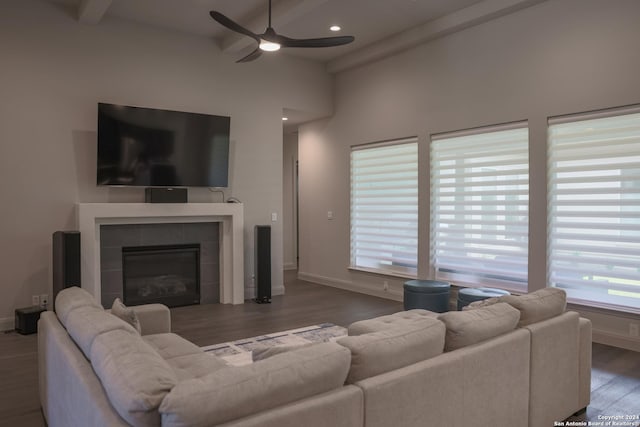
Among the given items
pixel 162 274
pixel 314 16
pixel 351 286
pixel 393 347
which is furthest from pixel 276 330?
pixel 314 16

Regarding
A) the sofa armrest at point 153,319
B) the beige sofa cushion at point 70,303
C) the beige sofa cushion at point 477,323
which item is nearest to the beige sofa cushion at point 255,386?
the beige sofa cushion at point 477,323

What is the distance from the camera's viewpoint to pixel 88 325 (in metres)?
2.12

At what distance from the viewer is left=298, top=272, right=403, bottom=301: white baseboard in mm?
6646

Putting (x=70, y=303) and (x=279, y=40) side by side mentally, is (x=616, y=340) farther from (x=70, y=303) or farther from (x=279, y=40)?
(x=70, y=303)

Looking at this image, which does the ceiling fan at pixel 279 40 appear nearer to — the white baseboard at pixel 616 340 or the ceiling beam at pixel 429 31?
the ceiling beam at pixel 429 31

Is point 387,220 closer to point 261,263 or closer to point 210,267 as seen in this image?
point 261,263

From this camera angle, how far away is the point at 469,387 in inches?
85.5

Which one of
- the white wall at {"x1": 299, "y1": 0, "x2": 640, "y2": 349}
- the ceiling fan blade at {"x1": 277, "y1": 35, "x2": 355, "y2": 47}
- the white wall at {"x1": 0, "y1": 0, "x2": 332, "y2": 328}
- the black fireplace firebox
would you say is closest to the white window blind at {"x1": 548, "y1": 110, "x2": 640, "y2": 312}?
the white wall at {"x1": 299, "y1": 0, "x2": 640, "y2": 349}

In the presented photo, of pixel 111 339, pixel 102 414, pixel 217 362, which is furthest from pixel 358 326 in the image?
pixel 102 414

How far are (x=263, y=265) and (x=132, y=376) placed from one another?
15.7 feet

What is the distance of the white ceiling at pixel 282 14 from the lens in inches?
202

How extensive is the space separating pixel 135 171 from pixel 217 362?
3.42 metres

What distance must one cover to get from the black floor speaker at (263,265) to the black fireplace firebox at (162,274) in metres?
0.79

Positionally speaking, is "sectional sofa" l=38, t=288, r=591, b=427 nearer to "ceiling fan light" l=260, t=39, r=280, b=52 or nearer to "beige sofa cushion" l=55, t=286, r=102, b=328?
"beige sofa cushion" l=55, t=286, r=102, b=328
